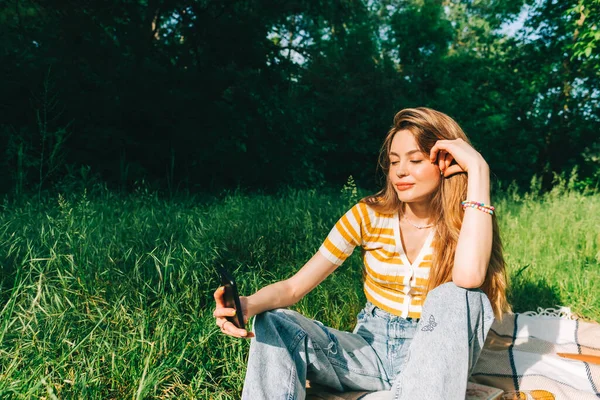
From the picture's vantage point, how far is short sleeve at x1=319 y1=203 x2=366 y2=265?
7.14 feet

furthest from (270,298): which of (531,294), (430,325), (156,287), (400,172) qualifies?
(531,294)

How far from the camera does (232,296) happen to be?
1.64 meters

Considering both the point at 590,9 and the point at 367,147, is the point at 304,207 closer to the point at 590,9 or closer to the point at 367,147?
the point at 590,9

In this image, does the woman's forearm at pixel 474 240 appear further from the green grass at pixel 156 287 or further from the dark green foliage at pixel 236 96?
the dark green foliage at pixel 236 96

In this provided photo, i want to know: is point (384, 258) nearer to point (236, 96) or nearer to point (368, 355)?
point (368, 355)

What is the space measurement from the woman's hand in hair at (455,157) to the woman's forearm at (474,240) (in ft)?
0.09

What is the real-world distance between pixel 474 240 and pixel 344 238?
568 millimetres

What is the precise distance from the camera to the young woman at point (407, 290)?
67.6 inches

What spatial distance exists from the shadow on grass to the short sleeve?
1.85 m

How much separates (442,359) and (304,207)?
3.68 metres

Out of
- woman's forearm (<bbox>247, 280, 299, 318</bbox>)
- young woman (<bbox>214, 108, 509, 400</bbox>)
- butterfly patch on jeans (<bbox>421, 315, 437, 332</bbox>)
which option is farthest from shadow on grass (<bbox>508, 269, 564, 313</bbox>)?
woman's forearm (<bbox>247, 280, 299, 318</bbox>)

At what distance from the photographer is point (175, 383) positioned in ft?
6.54

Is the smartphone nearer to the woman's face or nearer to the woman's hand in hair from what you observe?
the woman's face

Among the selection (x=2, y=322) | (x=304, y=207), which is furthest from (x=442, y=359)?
(x=304, y=207)
